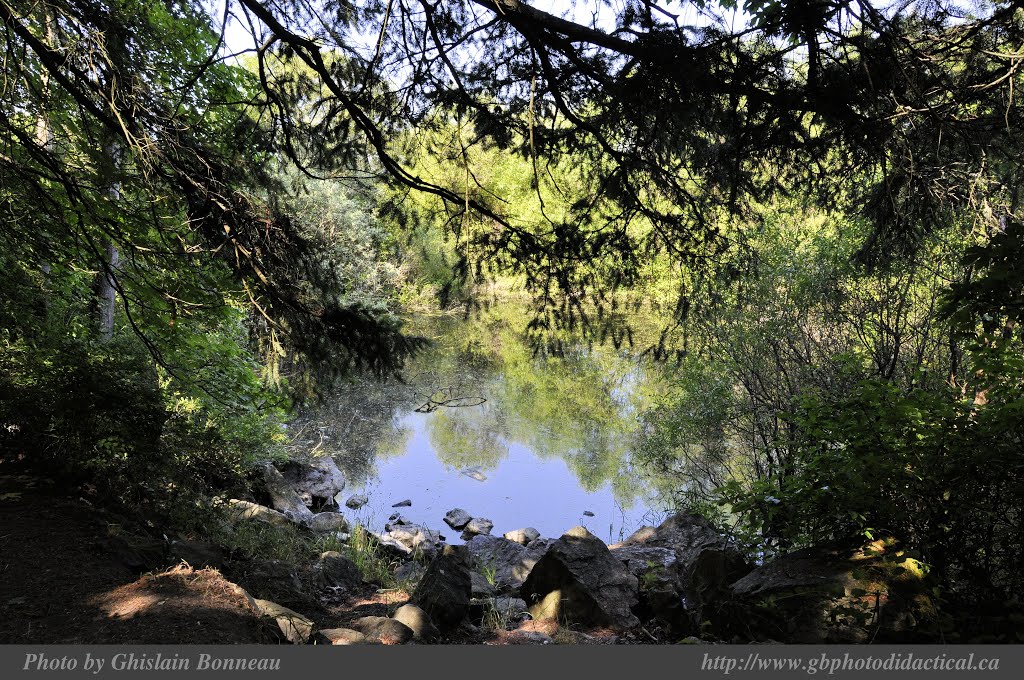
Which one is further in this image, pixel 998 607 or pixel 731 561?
pixel 731 561

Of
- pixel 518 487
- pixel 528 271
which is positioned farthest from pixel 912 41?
pixel 518 487

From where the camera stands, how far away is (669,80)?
3344 mm

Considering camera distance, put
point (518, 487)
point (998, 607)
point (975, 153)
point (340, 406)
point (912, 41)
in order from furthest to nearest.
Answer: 1. point (340, 406)
2. point (518, 487)
3. point (975, 153)
4. point (912, 41)
5. point (998, 607)

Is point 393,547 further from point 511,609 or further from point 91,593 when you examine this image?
point 91,593

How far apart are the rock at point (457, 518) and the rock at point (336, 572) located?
3.03 metres

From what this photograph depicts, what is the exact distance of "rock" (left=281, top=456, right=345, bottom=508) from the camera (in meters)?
9.69

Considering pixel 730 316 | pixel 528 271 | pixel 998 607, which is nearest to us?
pixel 998 607

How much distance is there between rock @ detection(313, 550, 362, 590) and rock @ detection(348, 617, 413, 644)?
1.84 meters

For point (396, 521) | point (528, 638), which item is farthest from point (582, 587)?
point (396, 521)

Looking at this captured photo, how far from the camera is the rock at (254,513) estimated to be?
6.81 metres

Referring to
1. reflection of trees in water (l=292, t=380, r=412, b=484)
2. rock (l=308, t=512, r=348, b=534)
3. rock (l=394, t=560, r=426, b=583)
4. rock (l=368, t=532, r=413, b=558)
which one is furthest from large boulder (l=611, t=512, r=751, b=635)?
reflection of trees in water (l=292, t=380, r=412, b=484)

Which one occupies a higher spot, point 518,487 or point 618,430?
point 618,430

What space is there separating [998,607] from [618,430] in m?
8.70

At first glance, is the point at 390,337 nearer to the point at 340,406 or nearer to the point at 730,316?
the point at 730,316
